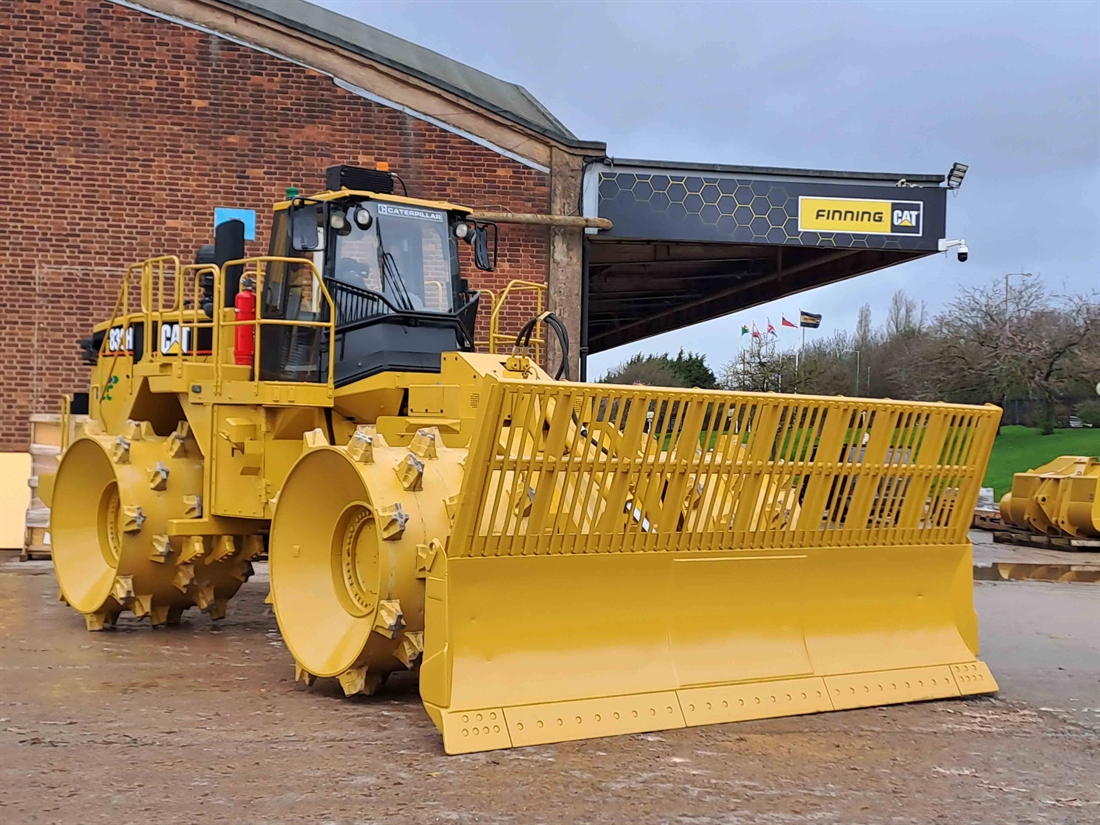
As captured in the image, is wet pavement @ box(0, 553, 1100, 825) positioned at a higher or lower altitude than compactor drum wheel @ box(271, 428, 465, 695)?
lower

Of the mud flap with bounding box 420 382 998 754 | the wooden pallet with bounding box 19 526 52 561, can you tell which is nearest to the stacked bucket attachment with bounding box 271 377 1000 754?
the mud flap with bounding box 420 382 998 754

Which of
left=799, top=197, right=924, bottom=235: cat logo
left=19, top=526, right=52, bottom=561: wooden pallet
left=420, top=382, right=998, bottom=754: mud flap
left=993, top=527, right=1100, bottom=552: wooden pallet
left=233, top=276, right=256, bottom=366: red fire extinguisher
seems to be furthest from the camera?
left=993, top=527, right=1100, bottom=552: wooden pallet

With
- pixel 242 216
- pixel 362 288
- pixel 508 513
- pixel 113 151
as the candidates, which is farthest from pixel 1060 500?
pixel 508 513

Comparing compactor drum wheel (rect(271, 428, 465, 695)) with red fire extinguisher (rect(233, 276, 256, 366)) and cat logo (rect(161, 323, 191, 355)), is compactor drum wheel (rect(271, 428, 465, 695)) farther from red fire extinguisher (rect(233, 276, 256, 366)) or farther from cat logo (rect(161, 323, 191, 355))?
cat logo (rect(161, 323, 191, 355))

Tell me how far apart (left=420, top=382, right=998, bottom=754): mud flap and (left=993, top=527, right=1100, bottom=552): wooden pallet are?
12838mm

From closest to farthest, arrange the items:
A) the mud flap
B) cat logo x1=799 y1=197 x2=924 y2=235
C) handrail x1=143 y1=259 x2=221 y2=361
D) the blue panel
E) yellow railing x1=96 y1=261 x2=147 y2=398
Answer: the mud flap < handrail x1=143 y1=259 x2=221 y2=361 < yellow railing x1=96 y1=261 x2=147 y2=398 < the blue panel < cat logo x1=799 y1=197 x2=924 y2=235

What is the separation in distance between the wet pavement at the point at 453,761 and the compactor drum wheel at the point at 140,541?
3.62ft

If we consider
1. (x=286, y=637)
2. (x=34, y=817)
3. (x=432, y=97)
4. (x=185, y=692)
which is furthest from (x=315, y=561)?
(x=432, y=97)

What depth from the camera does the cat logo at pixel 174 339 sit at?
9070 millimetres

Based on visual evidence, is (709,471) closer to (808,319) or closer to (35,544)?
(35,544)

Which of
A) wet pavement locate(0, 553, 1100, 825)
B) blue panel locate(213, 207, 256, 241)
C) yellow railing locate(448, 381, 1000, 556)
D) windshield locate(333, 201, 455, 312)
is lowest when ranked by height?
wet pavement locate(0, 553, 1100, 825)

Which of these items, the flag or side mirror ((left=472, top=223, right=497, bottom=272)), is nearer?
side mirror ((left=472, top=223, right=497, bottom=272))

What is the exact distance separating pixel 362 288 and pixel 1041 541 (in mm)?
14882

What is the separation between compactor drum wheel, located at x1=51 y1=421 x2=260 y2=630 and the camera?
8.81m
